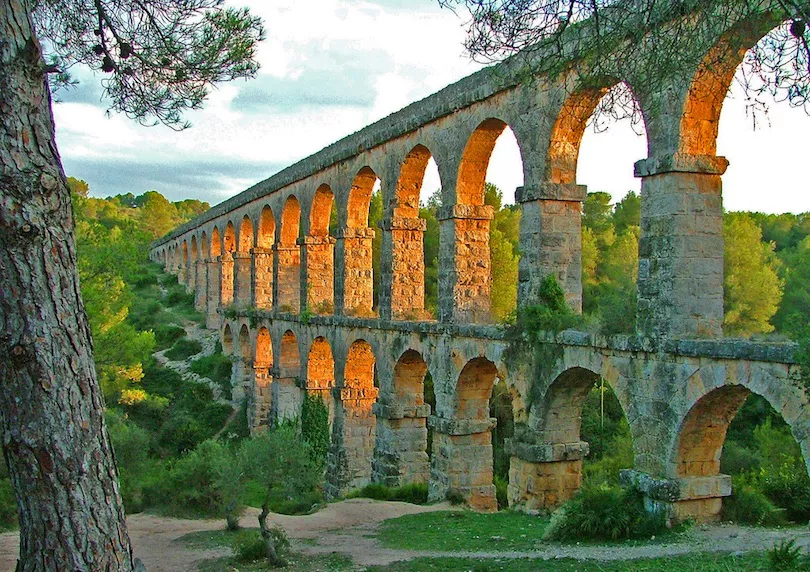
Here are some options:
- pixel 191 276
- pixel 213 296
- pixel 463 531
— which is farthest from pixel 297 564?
pixel 191 276

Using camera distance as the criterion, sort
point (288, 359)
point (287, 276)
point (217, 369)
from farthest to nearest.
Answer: point (217, 369) → point (287, 276) → point (288, 359)

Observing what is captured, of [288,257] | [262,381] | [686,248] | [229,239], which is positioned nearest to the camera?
[686,248]

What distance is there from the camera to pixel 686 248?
9.45m

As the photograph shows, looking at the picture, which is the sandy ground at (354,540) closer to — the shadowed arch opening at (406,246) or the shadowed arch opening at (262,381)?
the shadowed arch opening at (406,246)

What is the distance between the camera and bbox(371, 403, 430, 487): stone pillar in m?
16.0

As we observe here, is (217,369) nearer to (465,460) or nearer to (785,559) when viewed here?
(465,460)

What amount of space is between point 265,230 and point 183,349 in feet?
22.8

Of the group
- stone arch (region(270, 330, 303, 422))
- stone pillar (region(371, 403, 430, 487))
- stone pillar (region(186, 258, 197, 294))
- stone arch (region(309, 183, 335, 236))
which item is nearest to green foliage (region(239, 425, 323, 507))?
stone pillar (region(371, 403, 430, 487))

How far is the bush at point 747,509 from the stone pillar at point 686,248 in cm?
202

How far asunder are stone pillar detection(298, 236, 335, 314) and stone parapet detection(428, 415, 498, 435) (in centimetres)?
757

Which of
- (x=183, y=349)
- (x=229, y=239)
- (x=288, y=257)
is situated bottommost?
(x=183, y=349)

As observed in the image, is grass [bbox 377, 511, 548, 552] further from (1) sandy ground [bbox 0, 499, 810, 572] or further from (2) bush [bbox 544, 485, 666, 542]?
(2) bush [bbox 544, 485, 666, 542]

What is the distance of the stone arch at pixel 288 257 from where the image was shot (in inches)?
944

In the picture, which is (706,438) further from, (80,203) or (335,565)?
(80,203)
